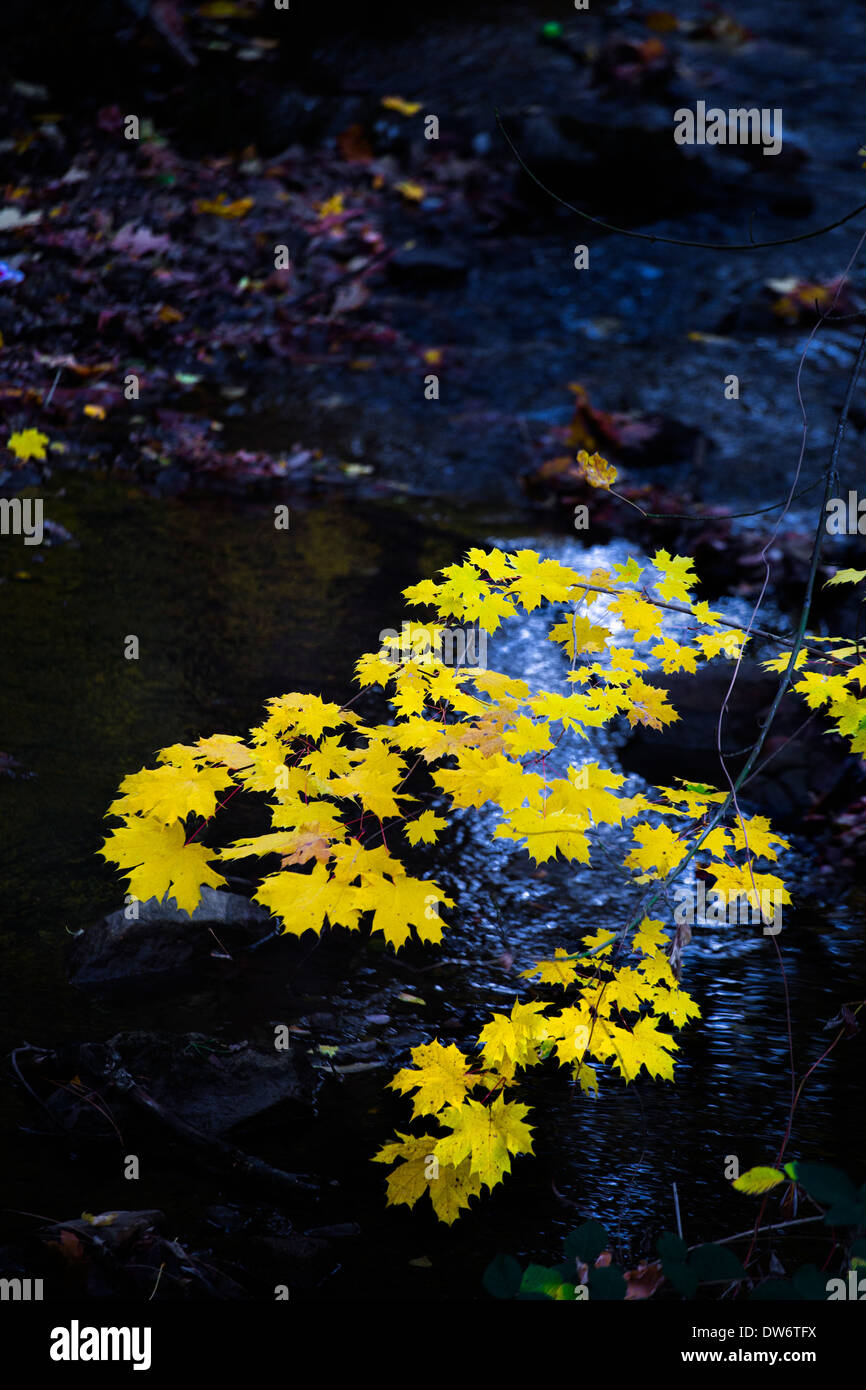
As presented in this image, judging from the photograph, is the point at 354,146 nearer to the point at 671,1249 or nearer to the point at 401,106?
the point at 401,106

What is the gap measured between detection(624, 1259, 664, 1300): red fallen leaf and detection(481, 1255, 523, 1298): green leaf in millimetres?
258

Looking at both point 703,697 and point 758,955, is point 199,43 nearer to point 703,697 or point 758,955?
point 703,697

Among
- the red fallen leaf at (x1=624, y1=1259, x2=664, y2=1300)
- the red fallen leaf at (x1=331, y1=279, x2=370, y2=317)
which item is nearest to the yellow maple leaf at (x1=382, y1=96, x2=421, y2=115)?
the red fallen leaf at (x1=331, y1=279, x2=370, y2=317)

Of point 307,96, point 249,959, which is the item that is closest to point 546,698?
point 249,959

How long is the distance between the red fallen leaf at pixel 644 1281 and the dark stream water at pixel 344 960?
45 cm

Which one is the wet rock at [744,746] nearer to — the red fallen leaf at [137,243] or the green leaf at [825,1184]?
the green leaf at [825,1184]

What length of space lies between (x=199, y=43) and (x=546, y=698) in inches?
502

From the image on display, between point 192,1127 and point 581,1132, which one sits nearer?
point 192,1127

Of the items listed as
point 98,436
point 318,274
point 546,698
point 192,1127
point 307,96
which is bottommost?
point 192,1127

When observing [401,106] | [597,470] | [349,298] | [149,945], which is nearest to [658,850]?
[597,470]

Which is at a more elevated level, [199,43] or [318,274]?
[199,43]

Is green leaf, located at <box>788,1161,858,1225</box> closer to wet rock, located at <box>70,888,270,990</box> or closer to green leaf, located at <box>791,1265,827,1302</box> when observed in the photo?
green leaf, located at <box>791,1265,827,1302</box>

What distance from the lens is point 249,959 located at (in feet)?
11.3

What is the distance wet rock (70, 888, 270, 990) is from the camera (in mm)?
3258
